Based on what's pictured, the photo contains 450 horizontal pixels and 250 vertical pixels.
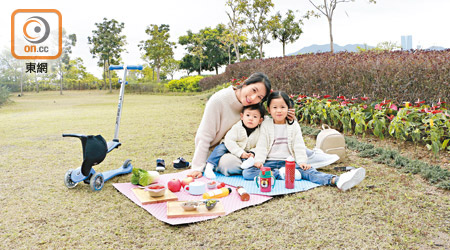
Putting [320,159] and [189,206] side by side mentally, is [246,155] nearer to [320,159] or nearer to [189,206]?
[320,159]

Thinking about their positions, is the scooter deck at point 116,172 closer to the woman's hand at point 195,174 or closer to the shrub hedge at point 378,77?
the woman's hand at point 195,174

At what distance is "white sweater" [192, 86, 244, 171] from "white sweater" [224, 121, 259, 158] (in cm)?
13

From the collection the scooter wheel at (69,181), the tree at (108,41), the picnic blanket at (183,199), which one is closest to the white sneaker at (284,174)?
the picnic blanket at (183,199)

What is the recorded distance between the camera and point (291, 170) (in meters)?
3.02

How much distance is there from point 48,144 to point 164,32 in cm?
2916

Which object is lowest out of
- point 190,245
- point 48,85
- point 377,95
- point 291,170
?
point 190,245

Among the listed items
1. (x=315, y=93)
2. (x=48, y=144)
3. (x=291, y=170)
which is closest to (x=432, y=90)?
(x=315, y=93)

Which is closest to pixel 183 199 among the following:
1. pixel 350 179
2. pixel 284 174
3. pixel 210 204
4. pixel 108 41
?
pixel 210 204

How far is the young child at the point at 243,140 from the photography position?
133 inches

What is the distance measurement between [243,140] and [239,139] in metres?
0.04

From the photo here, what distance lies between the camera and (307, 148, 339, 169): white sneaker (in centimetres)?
361

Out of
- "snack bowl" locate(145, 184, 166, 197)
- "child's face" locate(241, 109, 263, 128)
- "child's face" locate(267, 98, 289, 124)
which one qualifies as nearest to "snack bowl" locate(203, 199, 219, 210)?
"snack bowl" locate(145, 184, 166, 197)

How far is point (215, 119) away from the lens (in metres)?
3.55

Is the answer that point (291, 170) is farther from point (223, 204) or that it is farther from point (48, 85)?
point (48, 85)
